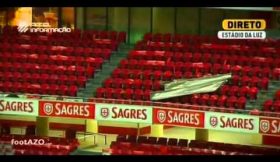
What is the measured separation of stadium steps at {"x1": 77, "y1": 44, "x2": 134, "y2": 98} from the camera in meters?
26.3

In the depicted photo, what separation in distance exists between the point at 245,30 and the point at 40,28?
31.7 ft

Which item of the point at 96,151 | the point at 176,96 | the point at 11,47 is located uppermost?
the point at 11,47

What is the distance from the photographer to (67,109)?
24766mm

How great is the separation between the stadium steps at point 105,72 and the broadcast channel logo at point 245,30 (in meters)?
4.89

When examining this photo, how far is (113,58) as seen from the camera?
28.2 m

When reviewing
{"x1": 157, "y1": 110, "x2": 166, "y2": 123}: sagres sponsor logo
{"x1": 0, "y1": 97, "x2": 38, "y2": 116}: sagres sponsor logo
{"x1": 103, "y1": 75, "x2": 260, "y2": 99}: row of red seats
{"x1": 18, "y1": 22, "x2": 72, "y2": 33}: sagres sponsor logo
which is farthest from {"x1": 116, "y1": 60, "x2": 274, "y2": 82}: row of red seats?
{"x1": 18, "y1": 22, "x2": 72, "y2": 33}: sagres sponsor logo

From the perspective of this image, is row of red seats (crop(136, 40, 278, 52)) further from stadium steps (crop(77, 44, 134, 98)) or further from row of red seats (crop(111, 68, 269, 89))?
row of red seats (crop(111, 68, 269, 89))

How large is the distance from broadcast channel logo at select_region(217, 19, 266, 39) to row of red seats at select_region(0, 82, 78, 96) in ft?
18.9
